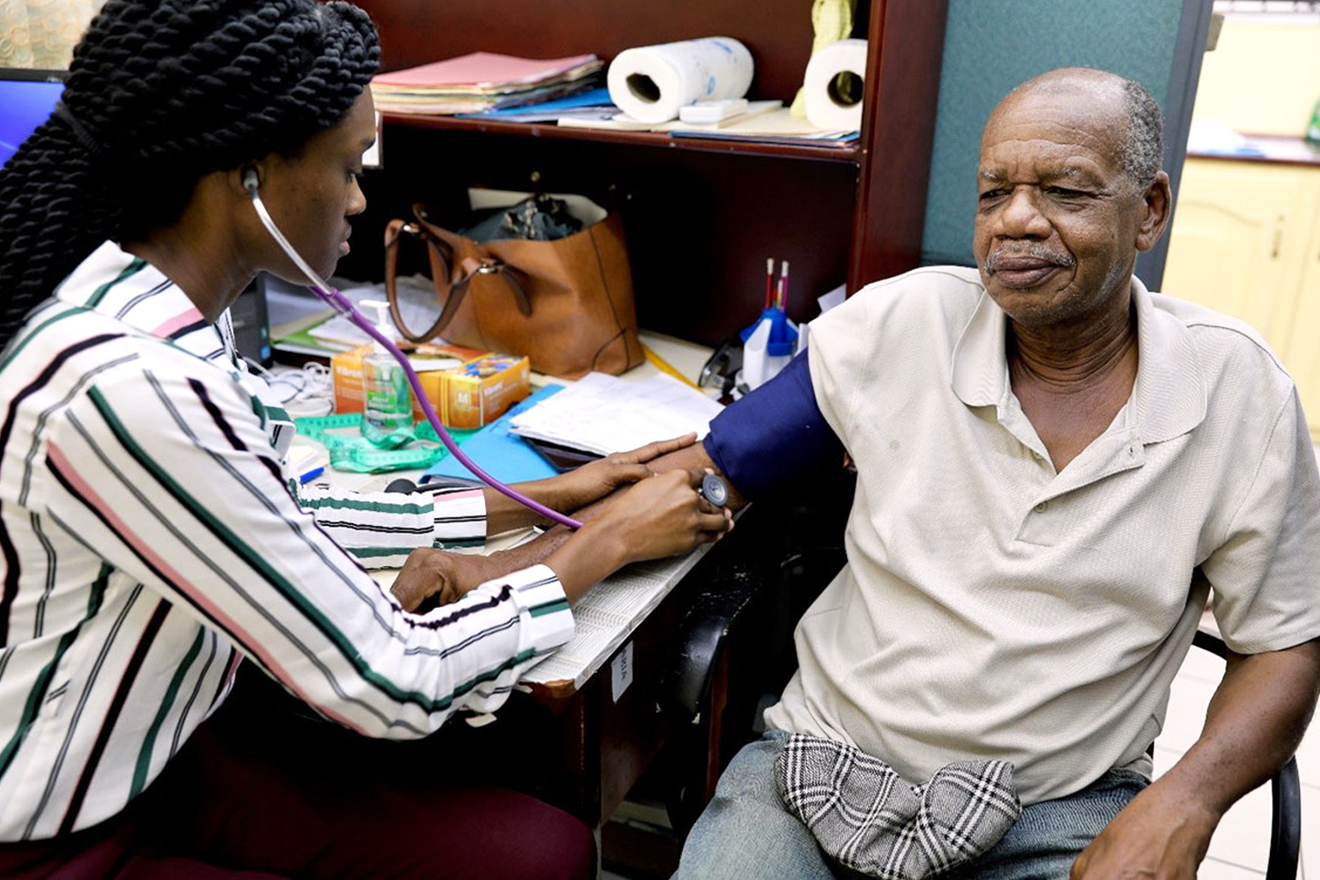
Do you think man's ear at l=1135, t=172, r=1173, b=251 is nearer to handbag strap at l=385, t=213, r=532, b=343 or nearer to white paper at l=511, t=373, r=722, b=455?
white paper at l=511, t=373, r=722, b=455

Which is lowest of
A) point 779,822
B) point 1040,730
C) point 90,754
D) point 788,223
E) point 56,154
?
point 779,822

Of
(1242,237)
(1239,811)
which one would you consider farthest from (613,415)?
(1242,237)

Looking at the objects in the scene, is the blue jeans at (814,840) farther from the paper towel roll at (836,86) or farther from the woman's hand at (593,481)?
the paper towel roll at (836,86)

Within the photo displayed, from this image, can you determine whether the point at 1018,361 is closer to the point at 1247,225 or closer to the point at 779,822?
the point at 779,822

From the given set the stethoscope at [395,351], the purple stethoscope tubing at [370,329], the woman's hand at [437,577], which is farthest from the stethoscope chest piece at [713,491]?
the woman's hand at [437,577]

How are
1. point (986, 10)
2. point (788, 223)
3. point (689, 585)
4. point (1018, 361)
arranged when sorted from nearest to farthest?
point (1018, 361) < point (689, 585) < point (986, 10) < point (788, 223)

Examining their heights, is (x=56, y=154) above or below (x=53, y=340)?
above

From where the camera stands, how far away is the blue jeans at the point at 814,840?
45.6 inches

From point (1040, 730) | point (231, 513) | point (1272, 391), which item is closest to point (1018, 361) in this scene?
point (1272, 391)

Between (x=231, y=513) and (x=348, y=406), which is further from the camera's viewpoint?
(x=348, y=406)

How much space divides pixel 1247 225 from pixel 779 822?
3007mm

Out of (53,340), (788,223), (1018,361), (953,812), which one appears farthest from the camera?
(788,223)

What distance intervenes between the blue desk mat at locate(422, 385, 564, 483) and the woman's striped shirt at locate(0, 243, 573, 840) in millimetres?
467

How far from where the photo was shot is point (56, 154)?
2.99ft
